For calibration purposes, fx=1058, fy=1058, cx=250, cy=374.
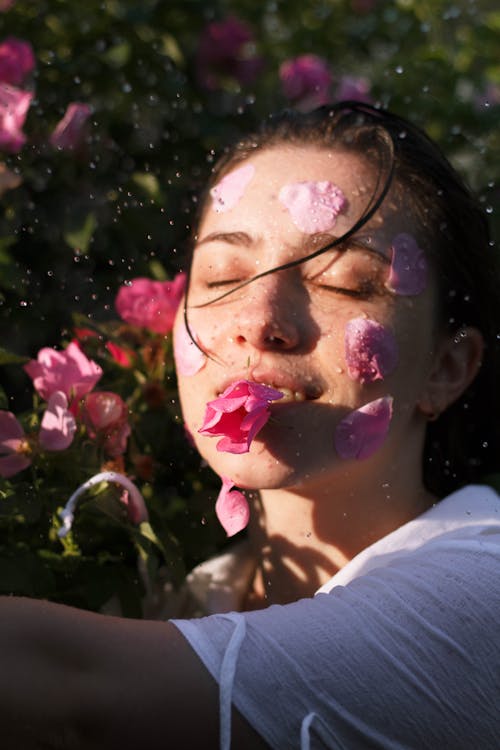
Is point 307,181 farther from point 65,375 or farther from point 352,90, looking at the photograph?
point 352,90

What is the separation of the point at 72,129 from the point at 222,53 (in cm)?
74

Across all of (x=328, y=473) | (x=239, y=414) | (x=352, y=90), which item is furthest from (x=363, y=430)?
(x=352, y=90)

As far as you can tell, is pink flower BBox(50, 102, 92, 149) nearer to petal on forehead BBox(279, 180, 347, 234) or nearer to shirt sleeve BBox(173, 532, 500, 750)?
petal on forehead BBox(279, 180, 347, 234)

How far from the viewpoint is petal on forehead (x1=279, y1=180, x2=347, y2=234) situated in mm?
1384

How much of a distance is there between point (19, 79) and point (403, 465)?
121cm

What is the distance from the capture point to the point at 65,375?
1540mm

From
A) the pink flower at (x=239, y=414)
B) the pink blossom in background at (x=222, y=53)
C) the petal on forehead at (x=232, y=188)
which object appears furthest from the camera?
the pink blossom in background at (x=222, y=53)

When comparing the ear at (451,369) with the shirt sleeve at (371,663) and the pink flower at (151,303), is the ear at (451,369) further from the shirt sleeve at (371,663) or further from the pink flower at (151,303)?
the pink flower at (151,303)

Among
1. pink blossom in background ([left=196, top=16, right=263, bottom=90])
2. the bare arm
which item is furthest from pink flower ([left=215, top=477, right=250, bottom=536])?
pink blossom in background ([left=196, top=16, right=263, bottom=90])

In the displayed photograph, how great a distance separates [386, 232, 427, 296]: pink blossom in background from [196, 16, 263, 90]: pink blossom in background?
53.6 inches

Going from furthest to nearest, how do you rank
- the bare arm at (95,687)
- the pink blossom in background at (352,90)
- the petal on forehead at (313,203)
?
the pink blossom in background at (352,90)
the petal on forehead at (313,203)
the bare arm at (95,687)

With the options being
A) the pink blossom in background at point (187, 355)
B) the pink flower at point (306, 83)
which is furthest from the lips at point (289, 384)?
the pink flower at point (306, 83)

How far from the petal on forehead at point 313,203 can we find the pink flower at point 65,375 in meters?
0.38

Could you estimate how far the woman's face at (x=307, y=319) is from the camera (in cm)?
133
